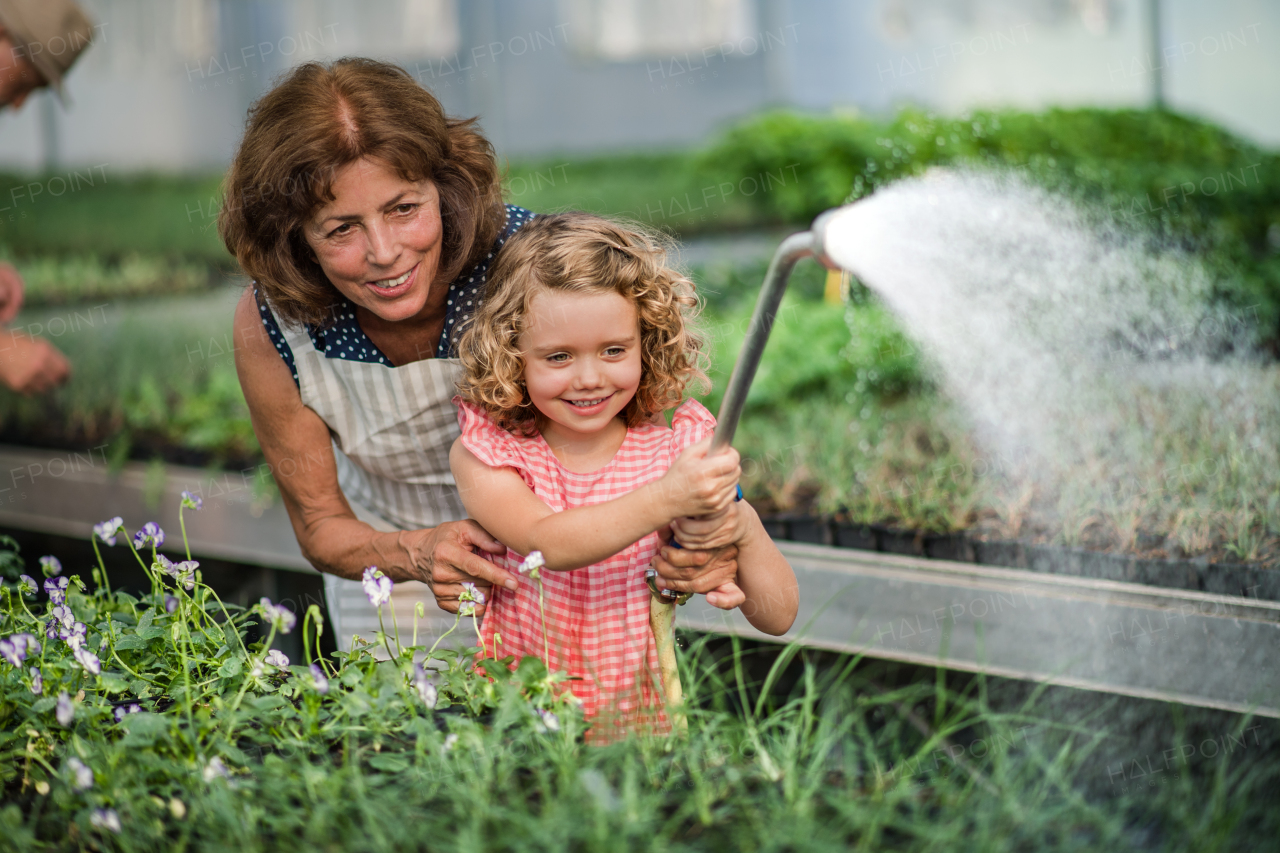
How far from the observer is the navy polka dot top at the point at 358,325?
7.57 feet

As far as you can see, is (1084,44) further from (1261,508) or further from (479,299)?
(479,299)

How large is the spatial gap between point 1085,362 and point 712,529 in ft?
10.4

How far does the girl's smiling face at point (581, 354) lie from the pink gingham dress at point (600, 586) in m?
0.13

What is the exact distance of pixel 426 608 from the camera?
9.29ft

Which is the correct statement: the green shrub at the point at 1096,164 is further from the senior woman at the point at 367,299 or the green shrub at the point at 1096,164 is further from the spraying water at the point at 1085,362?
the senior woman at the point at 367,299

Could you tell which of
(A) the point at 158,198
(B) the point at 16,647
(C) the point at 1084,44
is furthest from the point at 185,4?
(B) the point at 16,647

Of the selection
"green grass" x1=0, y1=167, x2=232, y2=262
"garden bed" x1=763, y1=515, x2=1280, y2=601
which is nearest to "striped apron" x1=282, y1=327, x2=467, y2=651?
"garden bed" x1=763, y1=515, x2=1280, y2=601

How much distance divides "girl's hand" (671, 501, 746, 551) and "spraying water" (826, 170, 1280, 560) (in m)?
0.45

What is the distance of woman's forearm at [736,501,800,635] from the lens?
1948 mm

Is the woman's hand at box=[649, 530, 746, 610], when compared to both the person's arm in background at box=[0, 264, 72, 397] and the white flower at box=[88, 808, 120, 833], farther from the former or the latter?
the person's arm in background at box=[0, 264, 72, 397]

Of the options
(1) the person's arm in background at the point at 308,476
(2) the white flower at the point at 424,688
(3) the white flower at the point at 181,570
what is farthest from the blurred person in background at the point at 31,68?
(2) the white flower at the point at 424,688

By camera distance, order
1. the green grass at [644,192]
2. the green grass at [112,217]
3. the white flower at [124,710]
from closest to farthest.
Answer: the white flower at [124,710]
the green grass at [644,192]
the green grass at [112,217]

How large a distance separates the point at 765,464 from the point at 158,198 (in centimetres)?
1047

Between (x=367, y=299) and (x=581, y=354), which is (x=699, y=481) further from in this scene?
(x=367, y=299)
